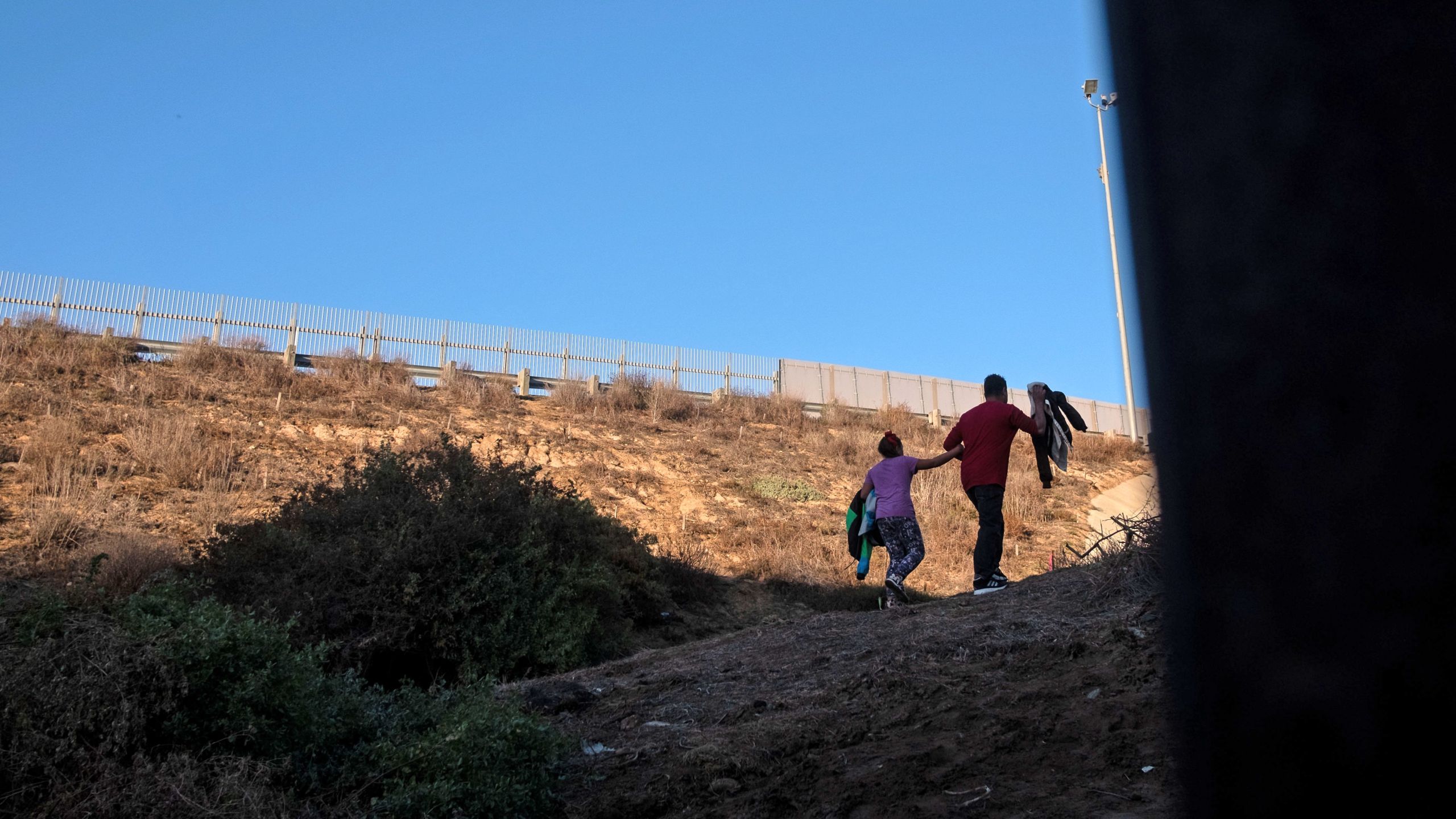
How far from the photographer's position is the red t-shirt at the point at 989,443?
28.6 ft

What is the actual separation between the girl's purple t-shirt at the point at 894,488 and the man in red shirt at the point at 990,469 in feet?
2.11

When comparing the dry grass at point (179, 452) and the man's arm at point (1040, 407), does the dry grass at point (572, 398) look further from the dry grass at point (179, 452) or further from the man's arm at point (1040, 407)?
the man's arm at point (1040, 407)

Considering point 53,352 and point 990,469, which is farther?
point 53,352

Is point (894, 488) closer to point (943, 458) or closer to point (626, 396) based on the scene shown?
point (943, 458)

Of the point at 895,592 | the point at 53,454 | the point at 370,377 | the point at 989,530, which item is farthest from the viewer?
the point at 370,377

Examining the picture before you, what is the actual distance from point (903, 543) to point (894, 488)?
489 mm

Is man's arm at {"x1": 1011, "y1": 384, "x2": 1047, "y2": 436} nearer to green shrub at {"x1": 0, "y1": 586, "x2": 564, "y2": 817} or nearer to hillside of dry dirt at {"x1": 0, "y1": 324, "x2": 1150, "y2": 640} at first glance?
green shrub at {"x1": 0, "y1": 586, "x2": 564, "y2": 817}

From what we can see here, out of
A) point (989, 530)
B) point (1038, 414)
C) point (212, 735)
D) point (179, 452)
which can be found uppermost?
point (179, 452)

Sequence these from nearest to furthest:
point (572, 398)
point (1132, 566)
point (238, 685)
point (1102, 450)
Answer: point (238, 685), point (1132, 566), point (572, 398), point (1102, 450)

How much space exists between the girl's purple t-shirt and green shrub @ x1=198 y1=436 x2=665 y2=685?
9.42 feet

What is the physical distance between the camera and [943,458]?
874 centimetres

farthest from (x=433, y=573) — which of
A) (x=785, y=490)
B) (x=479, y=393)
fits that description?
(x=479, y=393)

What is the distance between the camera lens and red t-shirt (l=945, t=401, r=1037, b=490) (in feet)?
28.6

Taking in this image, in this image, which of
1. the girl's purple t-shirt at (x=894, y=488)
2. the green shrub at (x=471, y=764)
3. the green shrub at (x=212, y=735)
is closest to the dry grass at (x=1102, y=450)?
the girl's purple t-shirt at (x=894, y=488)
